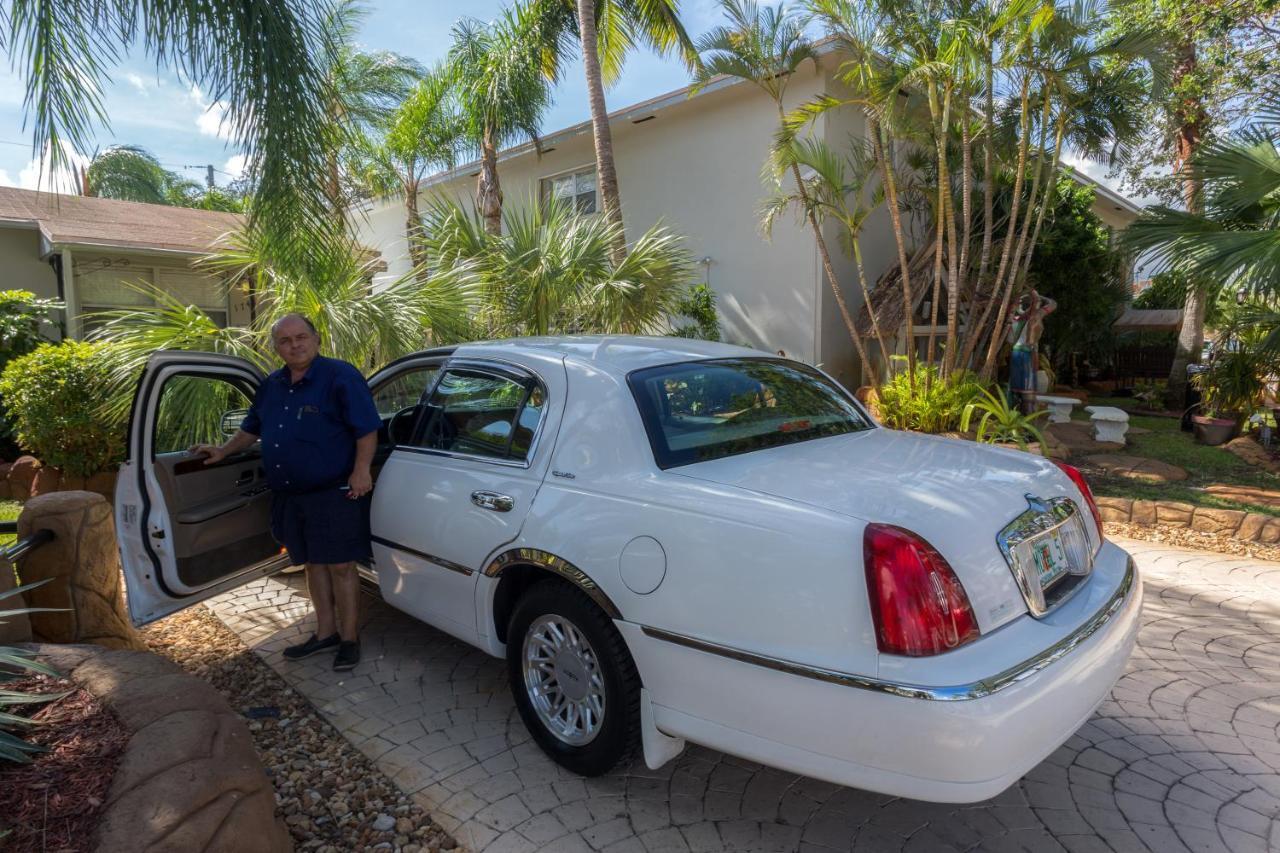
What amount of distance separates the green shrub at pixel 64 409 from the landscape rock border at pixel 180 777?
536cm

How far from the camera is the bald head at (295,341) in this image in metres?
3.72

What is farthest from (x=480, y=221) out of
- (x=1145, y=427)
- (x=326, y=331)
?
(x=1145, y=427)

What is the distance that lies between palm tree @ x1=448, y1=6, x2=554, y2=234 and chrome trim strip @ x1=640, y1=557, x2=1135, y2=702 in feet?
36.4

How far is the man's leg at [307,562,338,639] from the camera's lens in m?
4.01

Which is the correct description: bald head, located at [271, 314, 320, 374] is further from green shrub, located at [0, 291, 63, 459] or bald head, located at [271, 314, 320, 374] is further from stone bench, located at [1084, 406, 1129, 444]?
stone bench, located at [1084, 406, 1129, 444]

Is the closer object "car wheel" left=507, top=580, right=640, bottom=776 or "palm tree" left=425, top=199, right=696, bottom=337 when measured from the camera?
"car wheel" left=507, top=580, right=640, bottom=776

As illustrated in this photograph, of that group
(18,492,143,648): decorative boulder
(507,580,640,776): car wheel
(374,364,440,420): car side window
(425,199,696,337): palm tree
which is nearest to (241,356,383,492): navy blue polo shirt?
(18,492,143,648): decorative boulder

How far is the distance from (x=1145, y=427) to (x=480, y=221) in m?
9.60

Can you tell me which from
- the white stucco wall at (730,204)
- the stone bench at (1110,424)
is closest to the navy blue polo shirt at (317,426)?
the white stucco wall at (730,204)

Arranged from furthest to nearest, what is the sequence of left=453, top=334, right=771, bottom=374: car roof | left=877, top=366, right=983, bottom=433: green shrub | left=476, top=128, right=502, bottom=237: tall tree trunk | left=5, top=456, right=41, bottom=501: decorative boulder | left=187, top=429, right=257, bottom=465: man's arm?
left=476, top=128, right=502, bottom=237: tall tree trunk < left=877, top=366, right=983, bottom=433: green shrub < left=5, top=456, right=41, bottom=501: decorative boulder < left=187, top=429, right=257, bottom=465: man's arm < left=453, top=334, right=771, bottom=374: car roof

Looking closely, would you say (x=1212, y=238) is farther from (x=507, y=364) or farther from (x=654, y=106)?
(x=654, y=106)

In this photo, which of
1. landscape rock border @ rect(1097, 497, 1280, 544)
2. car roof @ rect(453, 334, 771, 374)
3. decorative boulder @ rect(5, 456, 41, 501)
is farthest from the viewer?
decorative boulder @ rect(5, 456, 41, 501)

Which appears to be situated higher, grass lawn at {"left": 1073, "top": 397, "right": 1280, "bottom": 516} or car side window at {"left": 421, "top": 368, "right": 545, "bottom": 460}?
car side window at {"left": 421, "top": 368, "right": 545, "bottom": 460}

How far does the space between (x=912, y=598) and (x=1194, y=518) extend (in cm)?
557
